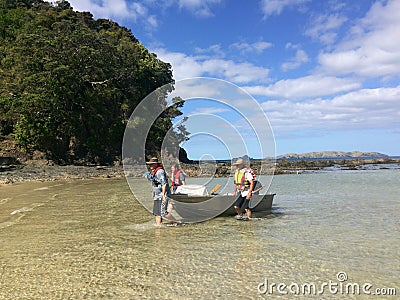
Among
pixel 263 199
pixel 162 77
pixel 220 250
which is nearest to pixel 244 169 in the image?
pixel 263 199

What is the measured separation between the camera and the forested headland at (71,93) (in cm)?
3672

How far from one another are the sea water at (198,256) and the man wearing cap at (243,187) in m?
0.53

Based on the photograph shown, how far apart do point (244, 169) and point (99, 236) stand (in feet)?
16.8

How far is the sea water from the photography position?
607cm

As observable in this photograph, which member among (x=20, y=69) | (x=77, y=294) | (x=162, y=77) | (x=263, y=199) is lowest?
(x=77, y=294)

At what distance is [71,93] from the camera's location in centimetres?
4028

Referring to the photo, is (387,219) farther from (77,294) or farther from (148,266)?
(77,294)

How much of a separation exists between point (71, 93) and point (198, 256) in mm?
36544

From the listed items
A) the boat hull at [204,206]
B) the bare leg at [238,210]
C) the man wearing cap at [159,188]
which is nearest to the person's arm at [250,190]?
the boat hull at [204,206]

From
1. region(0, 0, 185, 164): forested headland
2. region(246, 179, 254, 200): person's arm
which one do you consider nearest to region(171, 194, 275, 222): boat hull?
region(246, 179, 254, 200): person's arm

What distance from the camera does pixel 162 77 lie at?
53969 millimetres

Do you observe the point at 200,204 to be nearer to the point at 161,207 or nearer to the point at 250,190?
the point at 161,207

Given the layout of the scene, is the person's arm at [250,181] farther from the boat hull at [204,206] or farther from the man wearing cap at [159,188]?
the man wearing cap at [159,188]

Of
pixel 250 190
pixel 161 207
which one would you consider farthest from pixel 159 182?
pixel 250 190
